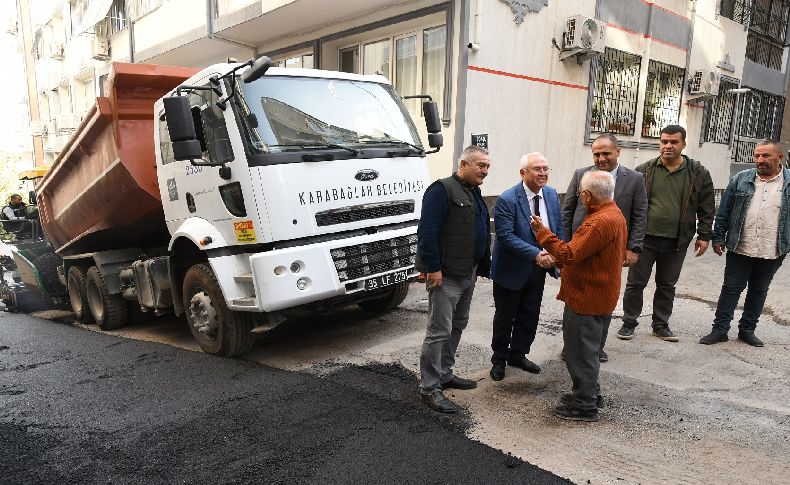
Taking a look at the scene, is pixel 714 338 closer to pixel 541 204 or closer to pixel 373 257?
pixel 541 204

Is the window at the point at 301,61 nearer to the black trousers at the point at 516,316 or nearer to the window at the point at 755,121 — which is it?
the black trousers at the point at 516,316

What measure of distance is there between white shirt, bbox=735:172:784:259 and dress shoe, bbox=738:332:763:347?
761mm

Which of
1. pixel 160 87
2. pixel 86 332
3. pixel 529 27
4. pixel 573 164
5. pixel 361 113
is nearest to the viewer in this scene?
pixel 361 113

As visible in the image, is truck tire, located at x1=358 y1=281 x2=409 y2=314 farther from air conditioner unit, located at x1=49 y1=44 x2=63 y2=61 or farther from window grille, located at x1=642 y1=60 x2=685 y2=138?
air conditioner unit, located at x1=49 y1=44 x2=63 y2=61

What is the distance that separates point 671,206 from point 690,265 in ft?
15.0

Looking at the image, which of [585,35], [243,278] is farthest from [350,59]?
[243,278]

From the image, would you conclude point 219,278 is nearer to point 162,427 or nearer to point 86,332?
point 162,427

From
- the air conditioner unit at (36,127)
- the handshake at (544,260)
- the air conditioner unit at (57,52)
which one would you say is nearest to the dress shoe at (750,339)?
the handshake at (544,260)

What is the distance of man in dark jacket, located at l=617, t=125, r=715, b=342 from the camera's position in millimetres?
4527

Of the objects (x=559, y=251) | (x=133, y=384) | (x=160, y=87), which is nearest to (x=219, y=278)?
(x=133, y=384)

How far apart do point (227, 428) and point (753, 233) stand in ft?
15.2

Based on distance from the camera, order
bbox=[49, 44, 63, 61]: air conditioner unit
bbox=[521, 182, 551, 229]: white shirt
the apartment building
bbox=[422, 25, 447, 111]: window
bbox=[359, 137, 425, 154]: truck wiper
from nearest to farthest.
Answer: bbox=[521, 182, 551, 229]: white shirt
bbox=[359, 137, 425, 154]: truck wiper
the apartment building
bbox=[422, 25, 447, 111]: window
bbox=[49, 44, 63, 61]: air conditioner unit

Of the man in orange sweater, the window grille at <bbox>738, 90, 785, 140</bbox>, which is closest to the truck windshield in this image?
the man in orange sweater

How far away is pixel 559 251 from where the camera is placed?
3229mm
